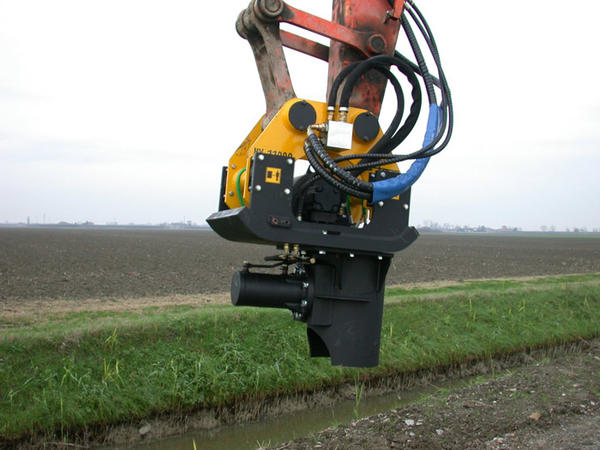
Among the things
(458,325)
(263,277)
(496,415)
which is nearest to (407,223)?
(263,277)

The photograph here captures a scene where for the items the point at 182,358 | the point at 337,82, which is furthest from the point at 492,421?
the point at 182,358

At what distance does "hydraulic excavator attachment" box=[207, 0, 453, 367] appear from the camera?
3.62 m

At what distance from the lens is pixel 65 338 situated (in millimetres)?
8398

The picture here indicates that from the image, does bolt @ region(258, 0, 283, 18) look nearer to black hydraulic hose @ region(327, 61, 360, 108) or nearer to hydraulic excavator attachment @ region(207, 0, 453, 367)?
hydraulic excavator attachment @ region(207, 0, 453, 367)

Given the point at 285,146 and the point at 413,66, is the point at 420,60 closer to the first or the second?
the point at 413,66

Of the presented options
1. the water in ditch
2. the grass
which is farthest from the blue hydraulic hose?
the grass

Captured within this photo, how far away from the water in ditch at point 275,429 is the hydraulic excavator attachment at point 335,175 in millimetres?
3666

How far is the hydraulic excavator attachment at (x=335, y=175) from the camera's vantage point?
3625 millimetres

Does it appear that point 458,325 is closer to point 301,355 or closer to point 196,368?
point 301,355

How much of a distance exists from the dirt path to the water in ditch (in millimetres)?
1538

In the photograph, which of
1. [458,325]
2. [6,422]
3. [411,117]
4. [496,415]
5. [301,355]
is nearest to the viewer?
[411,117]

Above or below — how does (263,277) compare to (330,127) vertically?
below

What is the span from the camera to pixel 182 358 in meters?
8.65

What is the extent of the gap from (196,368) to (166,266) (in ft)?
55.6
